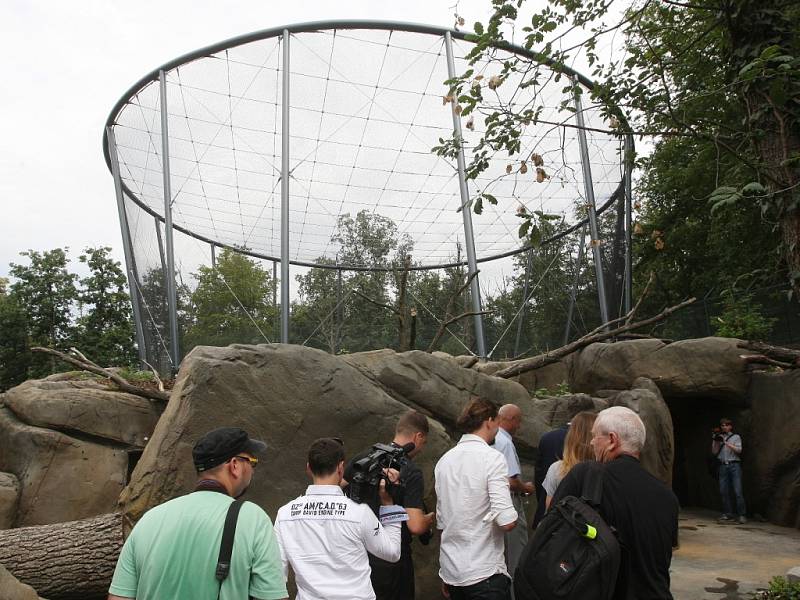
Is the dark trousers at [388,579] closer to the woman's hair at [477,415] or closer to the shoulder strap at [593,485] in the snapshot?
the woman's hair at [477,415]

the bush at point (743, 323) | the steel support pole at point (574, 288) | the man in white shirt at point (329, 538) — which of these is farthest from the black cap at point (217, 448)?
the steel support pole at point (574, 288)

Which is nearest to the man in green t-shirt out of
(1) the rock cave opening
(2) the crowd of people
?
(2) the crowd of people

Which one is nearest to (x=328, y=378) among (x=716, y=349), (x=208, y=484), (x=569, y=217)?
A: (x=208, y=484)

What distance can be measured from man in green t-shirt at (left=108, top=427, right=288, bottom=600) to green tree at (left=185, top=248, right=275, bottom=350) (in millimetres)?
11082

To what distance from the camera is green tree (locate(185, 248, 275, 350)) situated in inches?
542

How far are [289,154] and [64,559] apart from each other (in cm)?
1010

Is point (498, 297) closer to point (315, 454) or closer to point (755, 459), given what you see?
point (755, 459)

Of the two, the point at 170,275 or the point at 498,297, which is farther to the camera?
the point at 498,297

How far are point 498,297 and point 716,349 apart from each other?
693 centimetres

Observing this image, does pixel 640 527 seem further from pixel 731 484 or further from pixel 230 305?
pixel 230 305

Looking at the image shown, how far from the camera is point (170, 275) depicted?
48.0 feet

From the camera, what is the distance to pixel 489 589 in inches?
123

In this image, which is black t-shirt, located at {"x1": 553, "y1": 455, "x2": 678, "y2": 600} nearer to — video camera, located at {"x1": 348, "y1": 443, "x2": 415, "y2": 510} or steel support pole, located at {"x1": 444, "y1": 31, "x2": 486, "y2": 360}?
video camera, located at {"x1": 348, "y1": 443, "x2": 415, "y2": 510}

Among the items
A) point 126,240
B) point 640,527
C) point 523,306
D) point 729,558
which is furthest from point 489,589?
point 126,240
